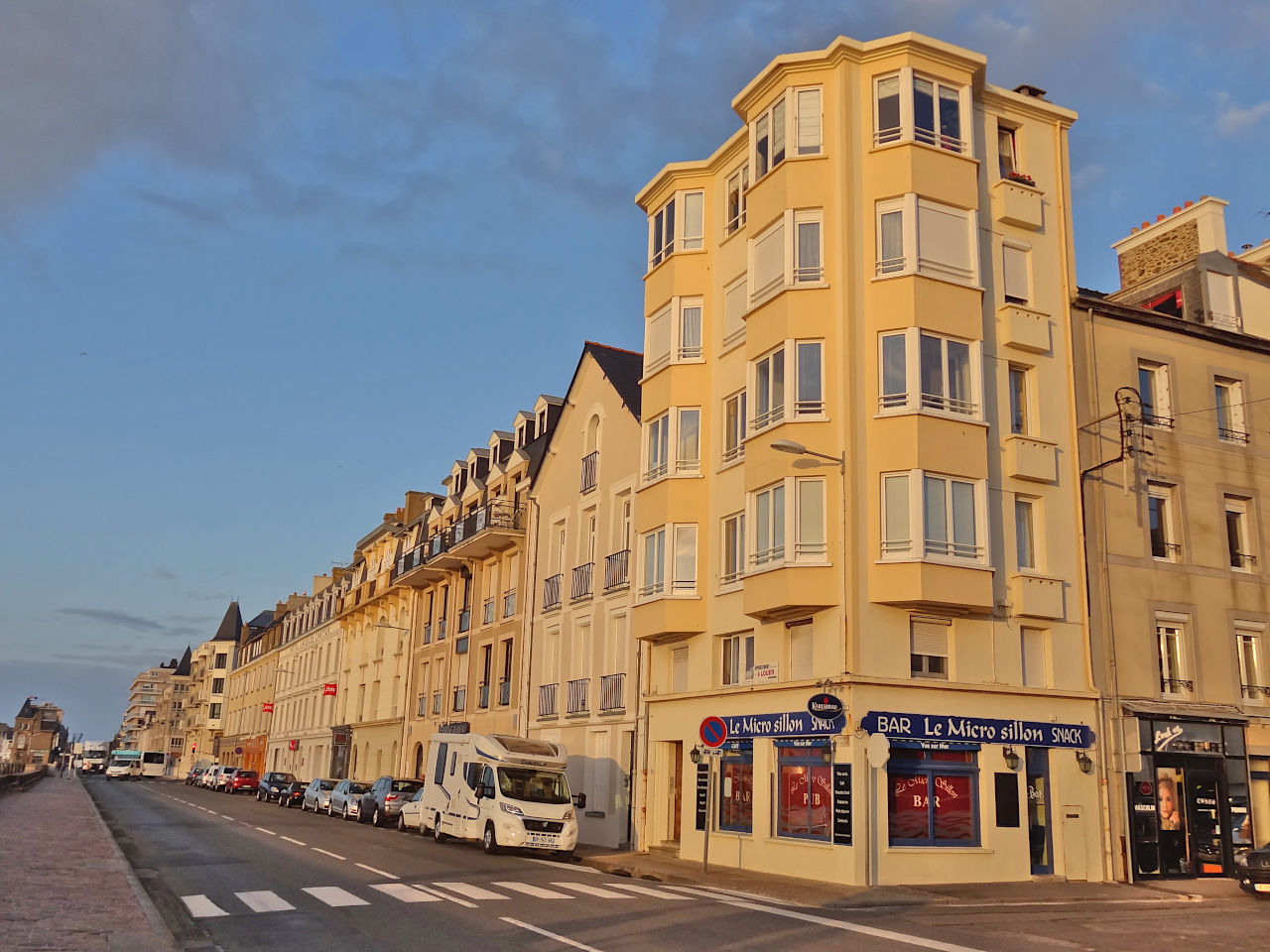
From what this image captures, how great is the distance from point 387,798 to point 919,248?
24076mm

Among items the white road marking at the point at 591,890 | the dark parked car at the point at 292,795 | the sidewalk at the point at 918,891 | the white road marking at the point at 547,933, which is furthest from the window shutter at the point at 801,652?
the dark parked car at the point at 292,795

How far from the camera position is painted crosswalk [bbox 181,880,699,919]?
14.0m

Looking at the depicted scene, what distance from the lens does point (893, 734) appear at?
2061 cm

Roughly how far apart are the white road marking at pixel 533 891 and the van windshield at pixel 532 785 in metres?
6.58

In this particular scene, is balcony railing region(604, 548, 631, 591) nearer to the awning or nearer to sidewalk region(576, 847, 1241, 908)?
sidewalk region(576, 847, 1241, 908)

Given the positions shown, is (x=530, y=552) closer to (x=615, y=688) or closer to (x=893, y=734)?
(x=615, y=688)

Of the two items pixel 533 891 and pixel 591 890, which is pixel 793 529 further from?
pixel 533 891

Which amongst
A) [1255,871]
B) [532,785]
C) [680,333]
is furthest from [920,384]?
[532,785]

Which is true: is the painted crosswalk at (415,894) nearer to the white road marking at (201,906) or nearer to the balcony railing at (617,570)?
the white road marking at (201,906)

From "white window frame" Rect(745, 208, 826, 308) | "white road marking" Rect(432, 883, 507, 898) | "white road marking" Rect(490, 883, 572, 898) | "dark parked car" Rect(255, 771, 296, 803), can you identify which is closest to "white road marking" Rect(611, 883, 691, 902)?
"white road marking" Rect(490, 883, 572, 898)

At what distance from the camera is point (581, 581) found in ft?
110

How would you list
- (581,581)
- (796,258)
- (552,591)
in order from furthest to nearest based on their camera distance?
1. (552,591)
2. (581,581)
3. (796,258)

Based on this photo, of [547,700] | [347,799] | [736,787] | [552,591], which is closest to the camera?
[736,787]

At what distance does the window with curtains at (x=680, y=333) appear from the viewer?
2811 centimetres
